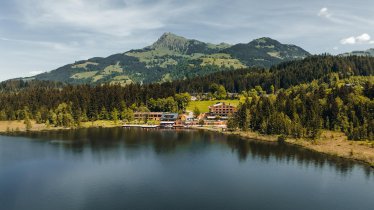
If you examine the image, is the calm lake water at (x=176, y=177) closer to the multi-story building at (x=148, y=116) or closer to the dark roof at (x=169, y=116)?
the dark roof at (x=169, y=116)

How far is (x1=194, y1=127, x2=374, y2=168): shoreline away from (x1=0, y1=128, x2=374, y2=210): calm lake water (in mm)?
4254

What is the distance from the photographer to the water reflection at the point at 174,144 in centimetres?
8851

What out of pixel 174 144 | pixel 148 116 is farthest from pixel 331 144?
pixel 148 116

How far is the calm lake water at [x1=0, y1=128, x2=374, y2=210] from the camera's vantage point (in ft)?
192

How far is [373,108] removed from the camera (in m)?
119

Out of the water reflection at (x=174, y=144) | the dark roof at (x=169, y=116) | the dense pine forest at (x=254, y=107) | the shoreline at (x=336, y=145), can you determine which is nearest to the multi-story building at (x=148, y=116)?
the dense pine forest at (x=254, y=107)

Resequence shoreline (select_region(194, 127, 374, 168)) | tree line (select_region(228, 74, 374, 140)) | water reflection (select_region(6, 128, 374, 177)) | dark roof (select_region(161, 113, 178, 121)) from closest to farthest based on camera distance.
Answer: shoreline (select_region(194, 127, 374, 168)) < water reflection (select_region(6, 128, 374, 177)) < tree line (select_region(228, 74, 374, 140)) < dark roof (select_region(161, 113, 178, 121))

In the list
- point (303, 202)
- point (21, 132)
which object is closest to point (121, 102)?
point (21, 132)

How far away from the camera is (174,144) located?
115 m

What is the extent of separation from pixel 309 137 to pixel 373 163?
1263 inches

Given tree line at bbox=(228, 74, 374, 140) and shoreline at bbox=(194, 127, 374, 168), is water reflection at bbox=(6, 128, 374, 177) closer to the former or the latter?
shoreline at bbox=(194, 127, 374, 168)

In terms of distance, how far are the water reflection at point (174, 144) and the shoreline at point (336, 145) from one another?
2.91 m

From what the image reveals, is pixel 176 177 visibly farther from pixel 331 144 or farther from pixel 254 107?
pixel 254 107

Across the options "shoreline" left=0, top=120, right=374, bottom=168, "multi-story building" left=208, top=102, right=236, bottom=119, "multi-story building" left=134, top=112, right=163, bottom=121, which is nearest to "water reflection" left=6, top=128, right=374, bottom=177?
"shoreline" left=0, top=120, right=374, bottom=168
